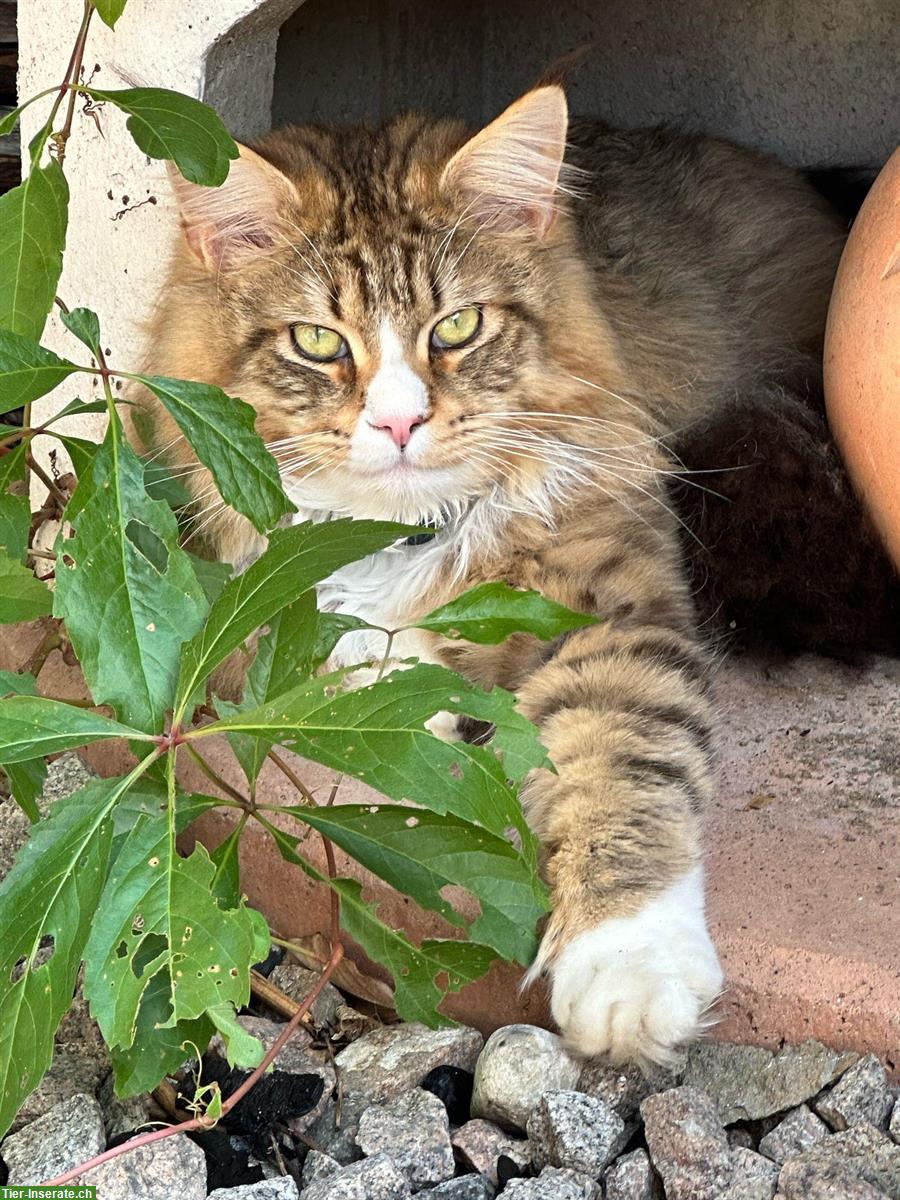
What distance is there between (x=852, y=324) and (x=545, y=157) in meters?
0.61

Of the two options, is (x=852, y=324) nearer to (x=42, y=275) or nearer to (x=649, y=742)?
(x=649, y=742)

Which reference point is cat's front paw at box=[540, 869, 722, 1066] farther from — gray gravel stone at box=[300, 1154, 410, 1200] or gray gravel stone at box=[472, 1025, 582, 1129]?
gray gravel stone at box=[300, 1154, 410, 1200]

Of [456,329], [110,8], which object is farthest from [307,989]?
[110,8]

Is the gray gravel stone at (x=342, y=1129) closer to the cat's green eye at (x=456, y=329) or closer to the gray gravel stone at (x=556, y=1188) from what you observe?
the gray gravel stone at (x=556, y=1188)

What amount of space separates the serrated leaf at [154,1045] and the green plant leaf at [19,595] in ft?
1.52

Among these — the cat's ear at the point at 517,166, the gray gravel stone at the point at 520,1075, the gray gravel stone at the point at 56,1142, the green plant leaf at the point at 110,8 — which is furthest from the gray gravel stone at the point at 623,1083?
the green plant leaf at the point at 110,8

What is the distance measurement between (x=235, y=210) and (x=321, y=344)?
24cm

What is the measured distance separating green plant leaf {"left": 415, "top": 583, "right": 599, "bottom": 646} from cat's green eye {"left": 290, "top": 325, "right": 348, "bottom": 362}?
2.17 feet

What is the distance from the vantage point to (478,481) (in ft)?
7.41

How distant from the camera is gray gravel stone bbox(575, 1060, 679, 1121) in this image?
1615 mm

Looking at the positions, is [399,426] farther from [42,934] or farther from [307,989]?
[42,934]

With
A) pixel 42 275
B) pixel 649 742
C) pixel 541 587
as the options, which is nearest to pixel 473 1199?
pixel 649 742

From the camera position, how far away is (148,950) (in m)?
1.51

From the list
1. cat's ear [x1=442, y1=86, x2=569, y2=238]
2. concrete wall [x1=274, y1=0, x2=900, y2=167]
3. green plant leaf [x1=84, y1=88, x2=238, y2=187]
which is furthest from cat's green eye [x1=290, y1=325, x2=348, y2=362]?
concrete wall [x1=274, y1=0, x2=900, y2=167]
